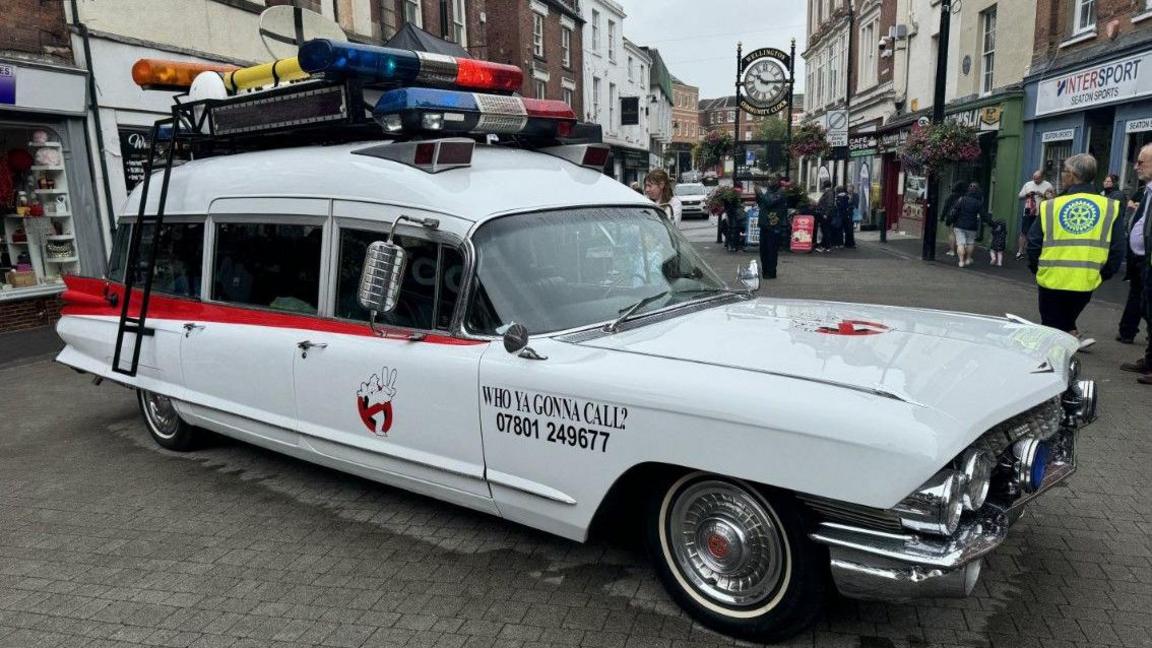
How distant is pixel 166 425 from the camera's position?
223 inches

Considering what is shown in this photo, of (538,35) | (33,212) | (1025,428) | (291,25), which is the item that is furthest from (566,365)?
(538,35)

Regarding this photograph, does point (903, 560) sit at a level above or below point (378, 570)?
above

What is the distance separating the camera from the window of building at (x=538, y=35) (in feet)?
104

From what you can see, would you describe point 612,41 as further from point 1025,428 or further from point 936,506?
point 936,506

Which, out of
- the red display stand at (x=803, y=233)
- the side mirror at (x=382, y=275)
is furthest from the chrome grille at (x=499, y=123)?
the red display stand at (x=803, y=233)

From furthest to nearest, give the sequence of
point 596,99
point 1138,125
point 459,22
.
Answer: point 596,99 < point 459,22 < point 1138,125

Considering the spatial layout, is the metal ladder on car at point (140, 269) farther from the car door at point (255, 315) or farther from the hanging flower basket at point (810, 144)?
the hanging flower basket at point (810, 144)

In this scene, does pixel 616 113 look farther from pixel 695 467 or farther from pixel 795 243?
pixel 695 467

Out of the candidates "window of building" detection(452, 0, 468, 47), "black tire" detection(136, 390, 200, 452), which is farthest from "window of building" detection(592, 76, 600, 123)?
"black tire" detection(136, 390, 200, 452)

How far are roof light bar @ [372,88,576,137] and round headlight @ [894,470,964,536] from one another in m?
2.85

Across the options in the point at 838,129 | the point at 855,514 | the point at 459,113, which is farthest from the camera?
the point at 838,129

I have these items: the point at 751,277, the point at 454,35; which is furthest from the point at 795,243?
the point at 751,277

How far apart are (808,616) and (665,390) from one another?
3.25 ft

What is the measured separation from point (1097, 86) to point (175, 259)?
638 inches
